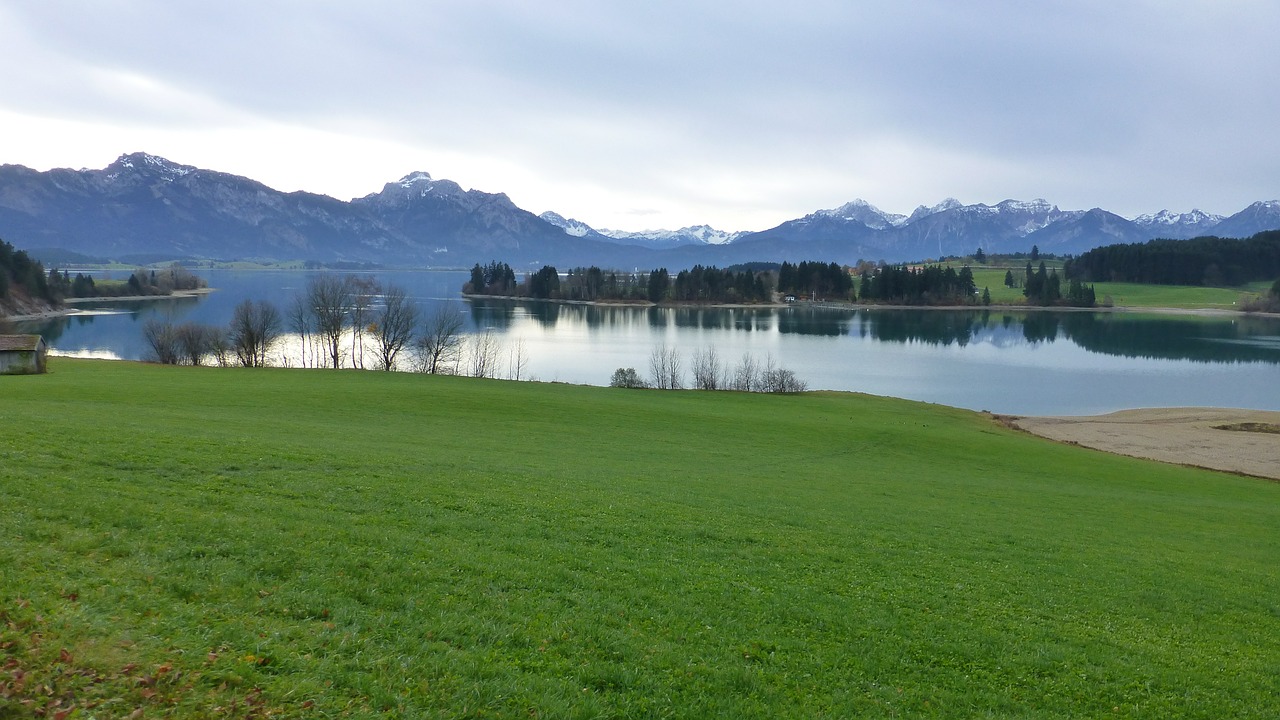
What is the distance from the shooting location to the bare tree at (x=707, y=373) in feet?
233

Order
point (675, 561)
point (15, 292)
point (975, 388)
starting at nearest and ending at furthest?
1. point (675, 561)
2. point (975, 388)
3. point (15, 292)

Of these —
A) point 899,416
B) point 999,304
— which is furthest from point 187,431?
point 999,304

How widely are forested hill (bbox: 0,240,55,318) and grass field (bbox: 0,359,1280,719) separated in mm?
133816

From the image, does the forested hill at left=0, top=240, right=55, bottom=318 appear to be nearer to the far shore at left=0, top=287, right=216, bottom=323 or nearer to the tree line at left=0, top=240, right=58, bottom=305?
the tree line at left=0, top=240, right=58, bottom=305

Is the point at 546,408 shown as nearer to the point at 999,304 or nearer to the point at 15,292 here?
the point at 15,292

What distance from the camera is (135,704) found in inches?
231

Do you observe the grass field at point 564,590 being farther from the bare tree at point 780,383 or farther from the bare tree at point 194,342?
the bare tree at point 194,342

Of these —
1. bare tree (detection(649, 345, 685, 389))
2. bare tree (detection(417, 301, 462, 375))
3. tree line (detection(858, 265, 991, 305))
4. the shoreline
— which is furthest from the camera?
tree line (detection(858, 265, 991, 305))

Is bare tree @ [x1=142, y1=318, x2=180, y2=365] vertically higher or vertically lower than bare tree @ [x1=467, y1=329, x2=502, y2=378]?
higher

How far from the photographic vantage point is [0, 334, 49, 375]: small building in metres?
40.8

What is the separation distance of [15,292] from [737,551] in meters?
163

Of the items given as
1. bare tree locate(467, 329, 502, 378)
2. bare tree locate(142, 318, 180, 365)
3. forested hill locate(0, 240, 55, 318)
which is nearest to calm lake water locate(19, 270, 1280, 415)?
bare tree locate(467, 329, 502, 378)

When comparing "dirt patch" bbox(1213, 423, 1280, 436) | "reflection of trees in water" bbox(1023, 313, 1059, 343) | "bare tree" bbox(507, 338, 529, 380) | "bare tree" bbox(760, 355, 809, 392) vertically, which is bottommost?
"dirt patch" bbox(1213, 423, 1280, 436)

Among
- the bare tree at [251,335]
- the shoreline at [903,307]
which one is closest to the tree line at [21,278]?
the bare tree at [251,335]
